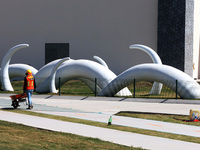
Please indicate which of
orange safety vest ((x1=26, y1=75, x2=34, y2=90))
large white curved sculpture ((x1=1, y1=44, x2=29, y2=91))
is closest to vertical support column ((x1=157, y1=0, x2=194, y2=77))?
large white curved sculpture ((x1=1, y1=44, x2=29, y2=91))

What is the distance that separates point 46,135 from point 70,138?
2.52ft

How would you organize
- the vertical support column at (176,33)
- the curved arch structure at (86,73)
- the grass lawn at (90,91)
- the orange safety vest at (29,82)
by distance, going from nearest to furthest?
the orange safety vest at (29,82)
the curved arch structure at (86,73)
the grass lawn at (90,91)
the vertical support column at (176,33)

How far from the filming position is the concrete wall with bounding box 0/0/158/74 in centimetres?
4903

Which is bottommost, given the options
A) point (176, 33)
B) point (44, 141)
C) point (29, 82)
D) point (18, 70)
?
point (44, 141)

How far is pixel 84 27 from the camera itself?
51250 millimetres

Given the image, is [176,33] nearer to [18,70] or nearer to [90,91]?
[90,91]

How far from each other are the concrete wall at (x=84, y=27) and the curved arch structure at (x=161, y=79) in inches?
901

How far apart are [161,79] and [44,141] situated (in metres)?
16.0

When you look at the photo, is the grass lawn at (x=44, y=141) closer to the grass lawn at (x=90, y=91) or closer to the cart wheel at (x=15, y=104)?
the cart wheel at (x=15, y=104)

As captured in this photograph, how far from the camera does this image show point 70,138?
1079 cm

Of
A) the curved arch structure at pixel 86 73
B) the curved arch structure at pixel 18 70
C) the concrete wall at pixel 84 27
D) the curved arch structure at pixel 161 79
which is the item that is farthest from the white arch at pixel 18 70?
the concrete wall at pixel 84 27

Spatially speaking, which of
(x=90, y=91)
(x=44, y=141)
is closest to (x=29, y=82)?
(x=44, y=141)

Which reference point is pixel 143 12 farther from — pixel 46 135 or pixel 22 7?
pixel 46 135

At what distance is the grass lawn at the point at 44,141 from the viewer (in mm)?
9512
